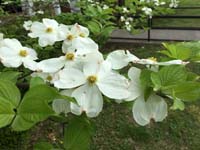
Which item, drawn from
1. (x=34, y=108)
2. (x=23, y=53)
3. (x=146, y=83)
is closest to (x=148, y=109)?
(x=146, y=83)

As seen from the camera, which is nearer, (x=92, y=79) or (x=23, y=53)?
(x=92, y=79)

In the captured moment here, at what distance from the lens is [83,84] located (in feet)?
1.56

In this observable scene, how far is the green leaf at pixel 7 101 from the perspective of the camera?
441 mm

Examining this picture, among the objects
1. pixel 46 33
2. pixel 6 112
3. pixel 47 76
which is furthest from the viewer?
pixel 46 33

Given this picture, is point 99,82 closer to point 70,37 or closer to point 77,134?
point 77,134

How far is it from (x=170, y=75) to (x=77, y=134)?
148 millimetres

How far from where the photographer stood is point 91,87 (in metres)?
0.47

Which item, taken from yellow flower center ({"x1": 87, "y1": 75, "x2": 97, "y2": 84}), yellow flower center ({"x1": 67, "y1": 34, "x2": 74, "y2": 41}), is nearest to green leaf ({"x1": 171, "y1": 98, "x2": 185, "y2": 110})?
yellow flower center ({"x1": 87, "y1": 75, "x2": 97, "y2": 84})

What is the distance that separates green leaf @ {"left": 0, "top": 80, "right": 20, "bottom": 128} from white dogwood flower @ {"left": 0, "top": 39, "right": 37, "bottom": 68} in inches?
5.3

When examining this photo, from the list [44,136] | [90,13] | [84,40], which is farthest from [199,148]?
[84,40]

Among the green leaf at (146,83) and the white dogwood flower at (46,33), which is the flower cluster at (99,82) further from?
the white dogwood flower at (46,33)

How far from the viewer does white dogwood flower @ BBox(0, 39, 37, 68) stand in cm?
60

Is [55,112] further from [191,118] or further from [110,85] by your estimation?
[191,118]

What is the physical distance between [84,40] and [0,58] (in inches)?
5.5
